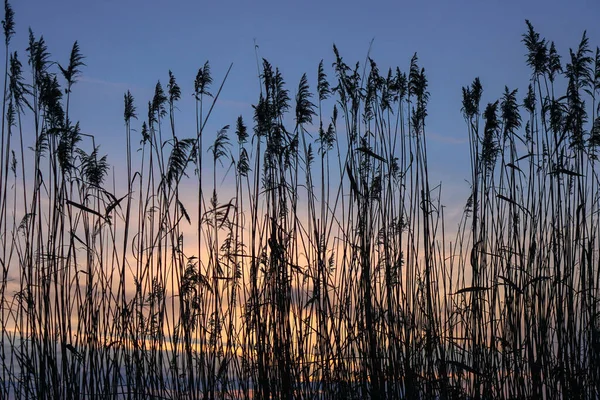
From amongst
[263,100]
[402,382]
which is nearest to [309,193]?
[263,100]

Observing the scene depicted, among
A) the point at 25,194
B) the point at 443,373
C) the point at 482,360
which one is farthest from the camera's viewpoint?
the point at 25,194

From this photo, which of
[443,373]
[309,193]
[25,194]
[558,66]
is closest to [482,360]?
[443,373]

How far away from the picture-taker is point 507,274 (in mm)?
4227

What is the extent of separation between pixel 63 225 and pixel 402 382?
218 centimetres

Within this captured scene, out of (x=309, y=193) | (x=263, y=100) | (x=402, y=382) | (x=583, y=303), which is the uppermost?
(x=263, y=100)

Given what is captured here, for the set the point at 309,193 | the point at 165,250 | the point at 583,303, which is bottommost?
the point at 583,303

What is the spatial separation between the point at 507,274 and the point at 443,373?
0.98 meters

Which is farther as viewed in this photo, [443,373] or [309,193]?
[309,193]

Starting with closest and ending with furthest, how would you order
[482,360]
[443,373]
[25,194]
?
[443,373] < [482,360] < [25,194]

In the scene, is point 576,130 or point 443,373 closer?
point 443,373

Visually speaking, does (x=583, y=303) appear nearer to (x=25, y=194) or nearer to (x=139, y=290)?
(x=139, y=290)

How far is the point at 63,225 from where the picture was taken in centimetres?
400

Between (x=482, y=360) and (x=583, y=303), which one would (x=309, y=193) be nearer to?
(x=482, y=360)

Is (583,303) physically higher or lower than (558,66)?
lower
